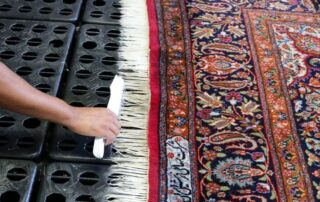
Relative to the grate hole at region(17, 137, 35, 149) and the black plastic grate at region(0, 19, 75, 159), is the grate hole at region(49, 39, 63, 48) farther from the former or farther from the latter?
the grate hole at region(17, 137, 35, 149)

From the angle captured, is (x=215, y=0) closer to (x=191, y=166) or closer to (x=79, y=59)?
(x=79, y=59)

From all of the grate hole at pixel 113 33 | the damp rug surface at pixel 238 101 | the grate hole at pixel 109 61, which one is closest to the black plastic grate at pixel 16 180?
the damp rug surface at pixel 238 101

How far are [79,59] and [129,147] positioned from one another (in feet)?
0.85

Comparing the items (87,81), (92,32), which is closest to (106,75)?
(87,81)

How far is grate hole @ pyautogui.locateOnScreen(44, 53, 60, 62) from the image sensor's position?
42.2 inches

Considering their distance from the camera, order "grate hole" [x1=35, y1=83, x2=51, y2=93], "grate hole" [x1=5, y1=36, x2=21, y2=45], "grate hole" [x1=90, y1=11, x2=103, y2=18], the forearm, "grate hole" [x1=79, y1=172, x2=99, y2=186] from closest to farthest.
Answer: the forearm → "grate hole" [x1=79, y1=172, x2=99, y2=186] → "grate hole" [x1=35, y1=83, x2=51, y2=93] → "grate hole" [x1=5, y1=36, x2=21, y2=45] → "grate hole" [x1=90, y1=11, x2=103, y2=18]

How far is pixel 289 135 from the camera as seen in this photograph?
1.02 meters

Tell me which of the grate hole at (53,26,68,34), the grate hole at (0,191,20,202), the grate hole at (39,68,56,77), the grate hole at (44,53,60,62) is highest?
the grate hole at (53,26,68,34)

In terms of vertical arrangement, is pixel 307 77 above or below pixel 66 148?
above

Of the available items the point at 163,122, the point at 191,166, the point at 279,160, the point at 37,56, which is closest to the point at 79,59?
the point at 37,56

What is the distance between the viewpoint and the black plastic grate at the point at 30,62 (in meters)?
0.89

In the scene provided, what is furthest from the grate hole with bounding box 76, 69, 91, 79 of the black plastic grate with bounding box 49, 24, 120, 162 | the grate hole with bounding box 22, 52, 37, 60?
the grate hole with bounding box 22, 52, 37, 60

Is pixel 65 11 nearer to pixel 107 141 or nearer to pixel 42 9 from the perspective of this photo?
pixel 42 9

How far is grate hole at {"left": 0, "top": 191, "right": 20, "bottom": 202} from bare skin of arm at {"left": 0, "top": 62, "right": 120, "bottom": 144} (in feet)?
0.43
